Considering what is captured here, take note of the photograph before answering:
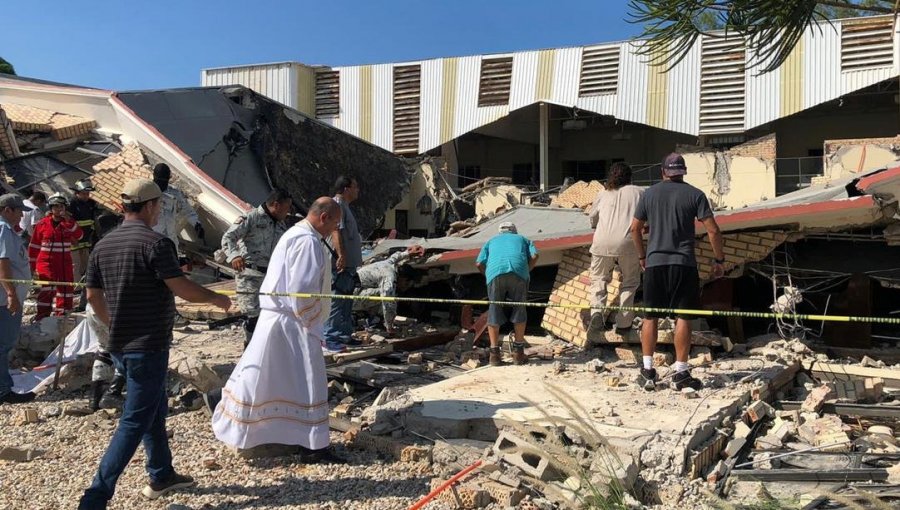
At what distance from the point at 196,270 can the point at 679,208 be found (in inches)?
323

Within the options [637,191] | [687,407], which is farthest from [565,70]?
Result: [687,407]

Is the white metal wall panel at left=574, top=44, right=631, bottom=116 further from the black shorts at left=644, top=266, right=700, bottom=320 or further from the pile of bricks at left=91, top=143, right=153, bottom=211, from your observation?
the black shorts at left=644, top=266, right=700, bottom=320

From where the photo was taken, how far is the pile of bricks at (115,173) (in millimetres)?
11406

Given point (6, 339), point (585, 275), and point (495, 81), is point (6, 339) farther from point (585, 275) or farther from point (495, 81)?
point (495, 81)

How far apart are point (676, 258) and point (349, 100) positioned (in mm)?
19724

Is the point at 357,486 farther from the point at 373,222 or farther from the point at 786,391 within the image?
the point at 373,222

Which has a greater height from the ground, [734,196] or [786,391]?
[734,196]

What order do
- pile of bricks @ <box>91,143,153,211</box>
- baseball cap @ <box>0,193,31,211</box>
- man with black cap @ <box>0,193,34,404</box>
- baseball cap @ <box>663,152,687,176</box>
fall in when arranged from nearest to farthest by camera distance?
baseball cap @ <box>663,152,687,176</box>
man with black cap @ <box>0,193,34,404</box>
baseball cap @ <box>0,193,31,211</box>
pile of bricks @ <box>91,143,153,211</box>

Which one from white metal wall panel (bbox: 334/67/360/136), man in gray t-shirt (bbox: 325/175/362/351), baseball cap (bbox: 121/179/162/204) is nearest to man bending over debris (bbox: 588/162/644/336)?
man in gray t-shirt (bbox: 325/175/362/351)

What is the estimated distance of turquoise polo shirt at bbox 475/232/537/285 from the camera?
254 inches

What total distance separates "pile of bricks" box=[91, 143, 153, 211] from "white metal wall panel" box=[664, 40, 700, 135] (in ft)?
45.6

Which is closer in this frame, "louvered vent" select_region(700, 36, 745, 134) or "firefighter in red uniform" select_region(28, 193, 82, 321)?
"firefighter in red uniform" select_region(28, 193, 82, 321)

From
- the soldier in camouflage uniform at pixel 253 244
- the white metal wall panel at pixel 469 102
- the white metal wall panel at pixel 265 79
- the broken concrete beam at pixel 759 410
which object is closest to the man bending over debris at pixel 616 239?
the broken concrete beam at pixel 759 410

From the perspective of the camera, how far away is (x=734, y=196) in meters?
17.9
